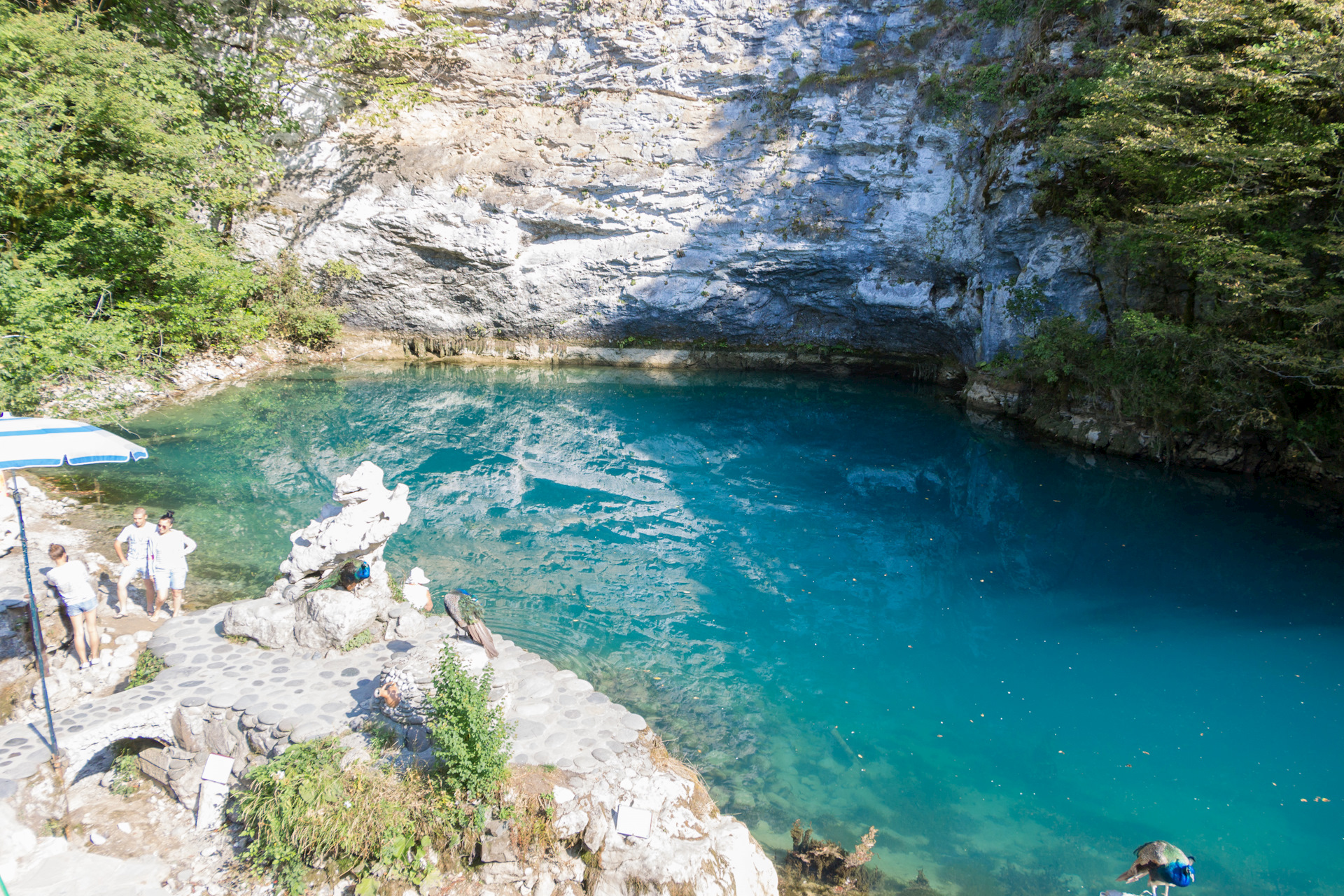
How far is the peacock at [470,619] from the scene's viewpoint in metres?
7.18

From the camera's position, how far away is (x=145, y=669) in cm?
668

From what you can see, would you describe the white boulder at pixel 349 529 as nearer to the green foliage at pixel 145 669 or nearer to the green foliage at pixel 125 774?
the green foliage at pixel 145 669

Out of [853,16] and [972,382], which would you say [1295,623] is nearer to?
[972,382]

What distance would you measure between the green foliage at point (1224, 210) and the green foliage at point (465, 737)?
13.5 metres

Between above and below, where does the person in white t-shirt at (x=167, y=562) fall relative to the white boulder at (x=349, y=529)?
below

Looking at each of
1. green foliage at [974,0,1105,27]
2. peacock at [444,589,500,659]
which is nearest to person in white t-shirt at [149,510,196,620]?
peacock at [444,589,500,659]

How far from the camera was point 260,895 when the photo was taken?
5039 mm

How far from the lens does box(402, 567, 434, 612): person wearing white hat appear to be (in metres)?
8.04

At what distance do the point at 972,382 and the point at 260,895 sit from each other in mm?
20582

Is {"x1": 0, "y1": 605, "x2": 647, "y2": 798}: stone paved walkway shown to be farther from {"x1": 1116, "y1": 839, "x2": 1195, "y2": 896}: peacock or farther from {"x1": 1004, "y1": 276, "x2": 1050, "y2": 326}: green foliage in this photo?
{"x1": 1004, "y1": 276, "x2": 1050, "y2": 326}: green foliage

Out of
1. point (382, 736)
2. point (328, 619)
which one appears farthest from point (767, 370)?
point (382, 736)

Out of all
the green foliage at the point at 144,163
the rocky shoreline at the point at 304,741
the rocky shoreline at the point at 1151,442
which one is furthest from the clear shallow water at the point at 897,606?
the green foliage at the point at 144,163

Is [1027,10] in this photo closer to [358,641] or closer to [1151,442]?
[1151,442]

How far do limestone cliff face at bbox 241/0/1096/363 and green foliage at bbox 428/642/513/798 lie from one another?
1894cm
